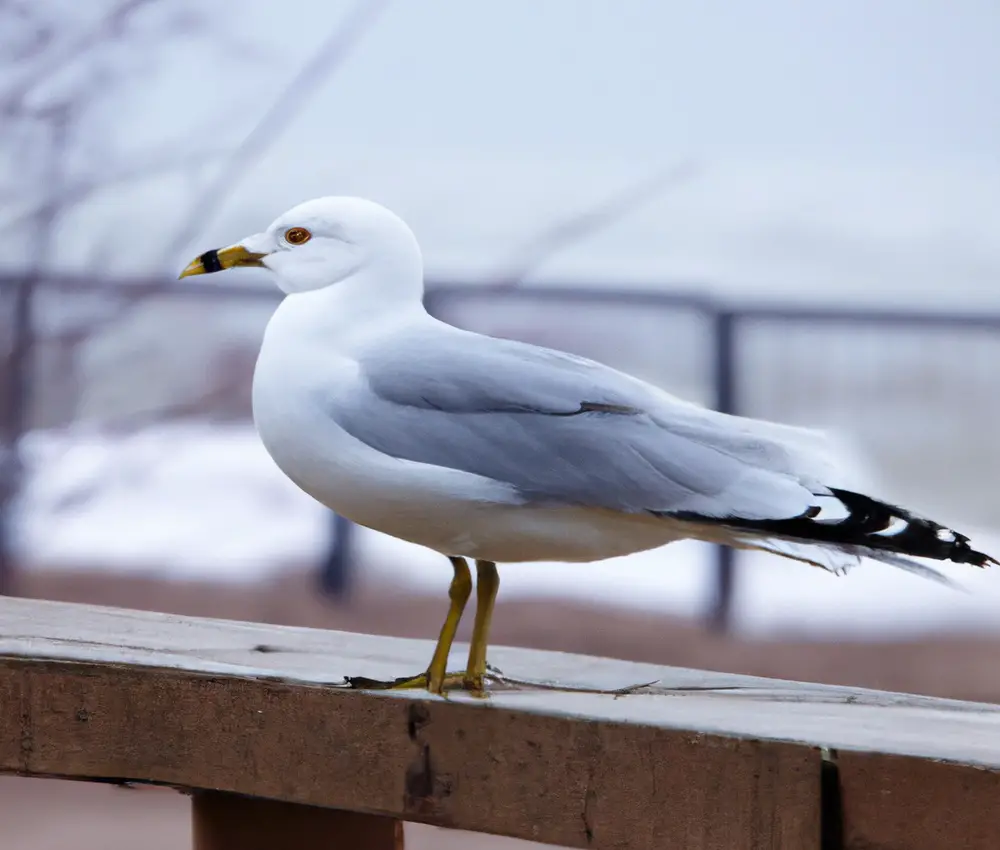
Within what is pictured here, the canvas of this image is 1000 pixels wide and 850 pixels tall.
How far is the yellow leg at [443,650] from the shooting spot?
0.77 m

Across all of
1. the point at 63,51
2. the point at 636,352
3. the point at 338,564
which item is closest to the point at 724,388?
the point at 636,352

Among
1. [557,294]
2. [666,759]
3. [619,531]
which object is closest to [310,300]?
[619,531]

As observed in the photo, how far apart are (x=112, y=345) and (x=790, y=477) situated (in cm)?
118

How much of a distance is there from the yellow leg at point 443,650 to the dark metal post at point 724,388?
0.98m

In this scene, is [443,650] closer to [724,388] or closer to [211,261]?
[211,261]

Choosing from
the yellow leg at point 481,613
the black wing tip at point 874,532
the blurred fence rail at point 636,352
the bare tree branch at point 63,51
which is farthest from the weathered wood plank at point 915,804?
the bare tree branch at point 63,51

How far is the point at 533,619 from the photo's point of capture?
1.72 meters

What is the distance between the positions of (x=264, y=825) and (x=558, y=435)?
325 millimetres

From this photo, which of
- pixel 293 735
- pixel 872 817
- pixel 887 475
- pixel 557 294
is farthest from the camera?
pixel 557 294

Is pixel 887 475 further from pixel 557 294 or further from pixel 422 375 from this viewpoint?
pixel 422 375

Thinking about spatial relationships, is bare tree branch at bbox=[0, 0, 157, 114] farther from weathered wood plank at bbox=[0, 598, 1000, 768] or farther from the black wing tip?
the black wing tip

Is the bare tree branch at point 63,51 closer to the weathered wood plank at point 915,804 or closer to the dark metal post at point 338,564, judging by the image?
the dark metal post at point 338,564

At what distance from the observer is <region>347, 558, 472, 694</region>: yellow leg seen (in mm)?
765

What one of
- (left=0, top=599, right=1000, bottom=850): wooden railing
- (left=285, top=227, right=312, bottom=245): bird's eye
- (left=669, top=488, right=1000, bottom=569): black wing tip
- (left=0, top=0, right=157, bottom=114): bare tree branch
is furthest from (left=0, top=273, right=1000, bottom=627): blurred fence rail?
(left=669, top=488, right=1000, bottom=569): black wing tip
